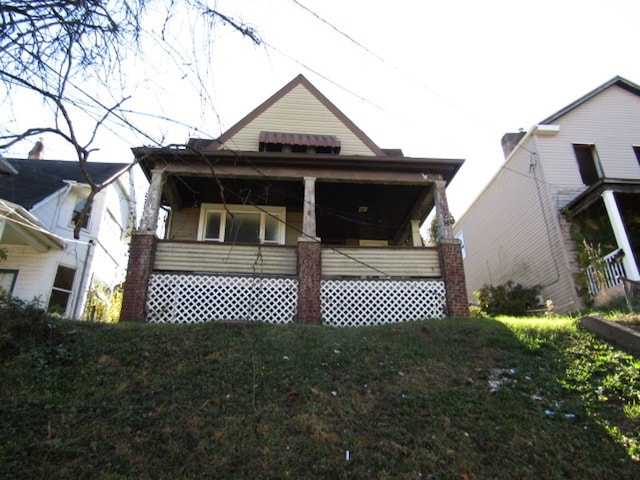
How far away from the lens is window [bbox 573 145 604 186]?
46.8 feet

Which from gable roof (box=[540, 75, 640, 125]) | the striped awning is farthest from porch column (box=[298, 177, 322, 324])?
gable roof (box=[540, 75, 640, 125])

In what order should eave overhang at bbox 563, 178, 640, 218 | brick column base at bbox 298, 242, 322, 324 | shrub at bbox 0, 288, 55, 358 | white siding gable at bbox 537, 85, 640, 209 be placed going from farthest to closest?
white siding gable at bbox 537, 85, 640, 209
eave overhang at bbox 563, 178, 640, 218
brick column base at bbox 298, 242, 322, 324
shrub at bbox 0, 288, 55, 358

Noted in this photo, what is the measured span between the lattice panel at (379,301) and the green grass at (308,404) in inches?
81.3

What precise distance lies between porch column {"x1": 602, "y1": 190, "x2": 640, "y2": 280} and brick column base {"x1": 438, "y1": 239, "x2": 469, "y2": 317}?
4.18m

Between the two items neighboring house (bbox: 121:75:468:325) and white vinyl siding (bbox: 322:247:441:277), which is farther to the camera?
white vinyl siding (bbox: 322:247:441:277)

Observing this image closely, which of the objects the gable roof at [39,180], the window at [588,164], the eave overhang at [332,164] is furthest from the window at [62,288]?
the window at [588,164]

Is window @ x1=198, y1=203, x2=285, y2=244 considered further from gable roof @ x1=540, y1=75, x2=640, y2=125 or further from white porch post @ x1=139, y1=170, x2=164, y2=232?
gable roof @ x1=540, y1=75, x2=640, y2=125

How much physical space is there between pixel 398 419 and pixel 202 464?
2180 millimetres

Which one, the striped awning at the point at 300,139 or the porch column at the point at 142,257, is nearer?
the porch column at the point at 142,257

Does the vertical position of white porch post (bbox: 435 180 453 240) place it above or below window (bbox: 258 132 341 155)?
below

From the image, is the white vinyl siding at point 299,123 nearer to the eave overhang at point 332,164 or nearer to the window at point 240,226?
the eave overhang at point 332,164

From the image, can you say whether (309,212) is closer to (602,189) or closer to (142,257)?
(142,257)

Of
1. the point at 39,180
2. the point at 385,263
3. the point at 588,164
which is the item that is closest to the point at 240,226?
the point at 385,263

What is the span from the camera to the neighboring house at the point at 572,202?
11.9 metres
